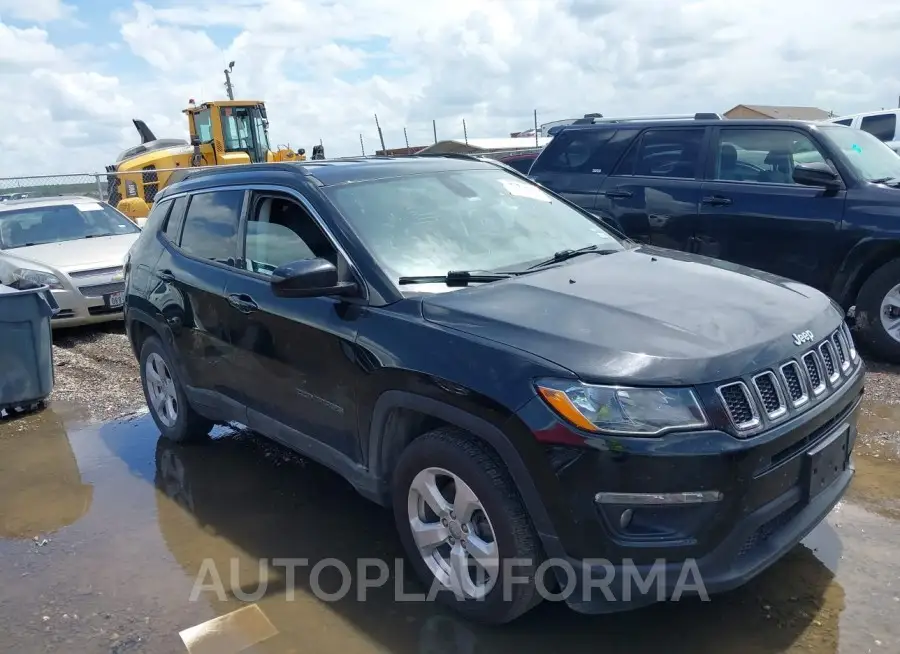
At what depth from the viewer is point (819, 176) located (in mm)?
6094

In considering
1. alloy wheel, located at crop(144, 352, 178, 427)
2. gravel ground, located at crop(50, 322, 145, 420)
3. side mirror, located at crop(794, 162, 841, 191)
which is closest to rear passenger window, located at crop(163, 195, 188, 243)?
alloy wheel, located at crop(144, 352, 178, 427)

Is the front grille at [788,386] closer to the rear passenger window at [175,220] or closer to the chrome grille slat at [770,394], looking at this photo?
the chrome grille slat at [770,394]

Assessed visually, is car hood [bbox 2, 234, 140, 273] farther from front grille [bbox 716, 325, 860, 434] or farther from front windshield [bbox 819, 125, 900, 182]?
front grille [bbox 716, 325, 860, 434]

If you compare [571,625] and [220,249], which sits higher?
[220,249]

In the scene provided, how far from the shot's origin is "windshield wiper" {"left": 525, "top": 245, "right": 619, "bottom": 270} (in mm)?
3725

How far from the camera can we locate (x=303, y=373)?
3725mm

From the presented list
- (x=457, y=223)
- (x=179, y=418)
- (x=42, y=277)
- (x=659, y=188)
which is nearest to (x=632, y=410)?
(x=457, y=223)

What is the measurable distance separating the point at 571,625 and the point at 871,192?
4.56 meters

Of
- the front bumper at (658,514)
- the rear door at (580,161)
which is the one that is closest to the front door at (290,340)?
the front bumper at (658,514)

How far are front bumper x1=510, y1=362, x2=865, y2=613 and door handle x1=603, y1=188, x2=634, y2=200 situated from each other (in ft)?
15.8

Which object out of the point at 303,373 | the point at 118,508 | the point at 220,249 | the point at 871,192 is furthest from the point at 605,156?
the point at 118,508

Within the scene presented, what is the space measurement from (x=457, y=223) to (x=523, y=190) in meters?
0.75

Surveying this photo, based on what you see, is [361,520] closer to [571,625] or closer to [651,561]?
[571,625]

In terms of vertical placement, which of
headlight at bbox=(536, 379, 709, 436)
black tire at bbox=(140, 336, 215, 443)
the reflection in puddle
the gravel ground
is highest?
headlight at bbox=(536, 379, 709, 436)
